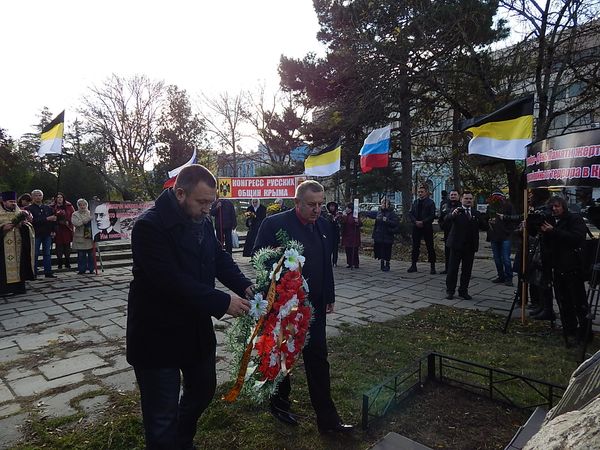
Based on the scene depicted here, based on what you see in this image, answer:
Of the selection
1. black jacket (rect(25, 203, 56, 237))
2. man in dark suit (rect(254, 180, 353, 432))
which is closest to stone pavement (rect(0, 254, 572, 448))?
black jacket (rect(25, 203, 56, 237))

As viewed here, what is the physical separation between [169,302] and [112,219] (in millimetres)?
9148

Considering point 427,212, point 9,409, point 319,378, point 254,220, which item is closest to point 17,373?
point 9,409

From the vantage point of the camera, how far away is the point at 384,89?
11.1m

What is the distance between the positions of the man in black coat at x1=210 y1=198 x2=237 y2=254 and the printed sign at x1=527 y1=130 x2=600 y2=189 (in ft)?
26.8

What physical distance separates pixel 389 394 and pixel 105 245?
1156cm

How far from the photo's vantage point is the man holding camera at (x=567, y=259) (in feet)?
16.0

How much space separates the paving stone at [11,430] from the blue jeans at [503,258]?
8287 mm

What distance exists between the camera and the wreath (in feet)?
8.62

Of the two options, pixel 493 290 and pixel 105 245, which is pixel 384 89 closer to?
pixel 493 290

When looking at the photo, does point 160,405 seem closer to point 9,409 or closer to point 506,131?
point 9,409

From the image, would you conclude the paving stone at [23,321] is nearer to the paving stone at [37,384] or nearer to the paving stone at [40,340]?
the paving stone at [40,340]

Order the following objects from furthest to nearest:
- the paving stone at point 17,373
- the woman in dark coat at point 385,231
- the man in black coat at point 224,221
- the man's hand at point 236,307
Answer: the man in black coat at point 224,221, the woman in dark coat at point 385,231, the paving stone at point 17,373, the man's hand at point 236,307

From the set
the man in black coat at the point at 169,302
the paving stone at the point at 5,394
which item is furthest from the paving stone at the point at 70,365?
the man in black coat at the point at 169,302

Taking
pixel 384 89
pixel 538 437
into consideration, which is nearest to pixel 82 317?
pixel 538 437
